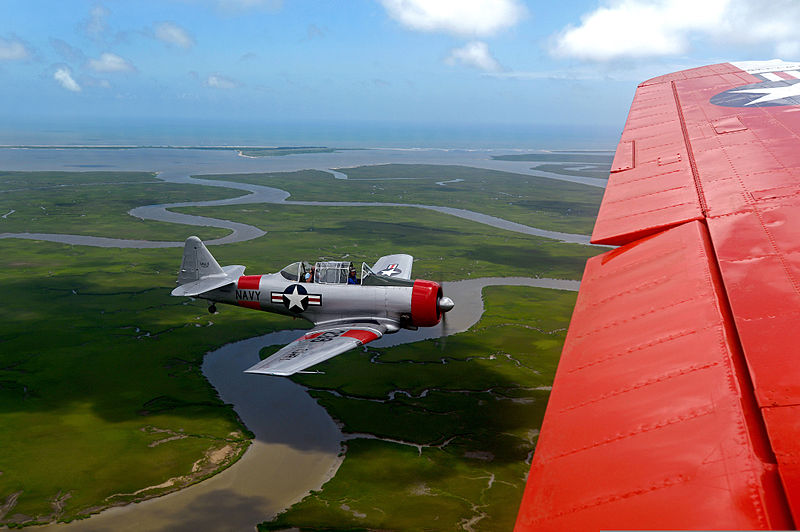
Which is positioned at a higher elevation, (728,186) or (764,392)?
(728,186)

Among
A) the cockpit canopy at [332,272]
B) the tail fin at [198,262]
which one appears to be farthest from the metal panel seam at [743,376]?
the tail fin at [198,262]

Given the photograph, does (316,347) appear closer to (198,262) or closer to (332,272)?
(332,272)

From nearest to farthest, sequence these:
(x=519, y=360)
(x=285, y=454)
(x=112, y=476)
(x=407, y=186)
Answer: (x=112, y=476), (x=285, y=454), (x=519, y=360), (x=407, y=186)

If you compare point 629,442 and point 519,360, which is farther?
point 519,360

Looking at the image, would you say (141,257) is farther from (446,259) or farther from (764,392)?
(764,392)

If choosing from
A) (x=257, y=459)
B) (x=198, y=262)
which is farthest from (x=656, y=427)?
(x=198, y=262)

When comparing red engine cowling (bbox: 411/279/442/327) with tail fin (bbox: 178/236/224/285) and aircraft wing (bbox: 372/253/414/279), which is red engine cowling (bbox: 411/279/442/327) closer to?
aircraft wing (bbox: 372/253/414/279)

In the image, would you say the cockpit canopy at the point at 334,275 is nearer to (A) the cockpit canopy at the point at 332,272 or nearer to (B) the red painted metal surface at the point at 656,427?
(A) the cockpit canopy at the point at 332,272

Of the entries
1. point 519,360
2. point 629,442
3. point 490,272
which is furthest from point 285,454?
point 490,272
